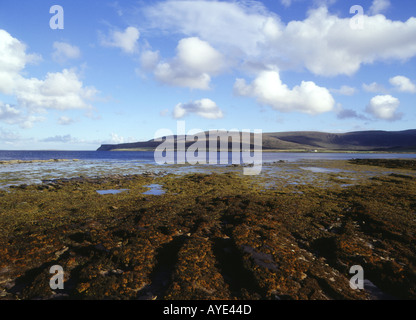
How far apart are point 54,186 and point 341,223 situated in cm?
2879

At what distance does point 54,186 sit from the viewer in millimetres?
25500

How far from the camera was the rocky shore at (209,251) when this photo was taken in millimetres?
7020

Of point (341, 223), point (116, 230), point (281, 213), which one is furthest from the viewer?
point (281, 213)

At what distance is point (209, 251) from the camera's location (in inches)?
359

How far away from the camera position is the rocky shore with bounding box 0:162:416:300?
7.02m
